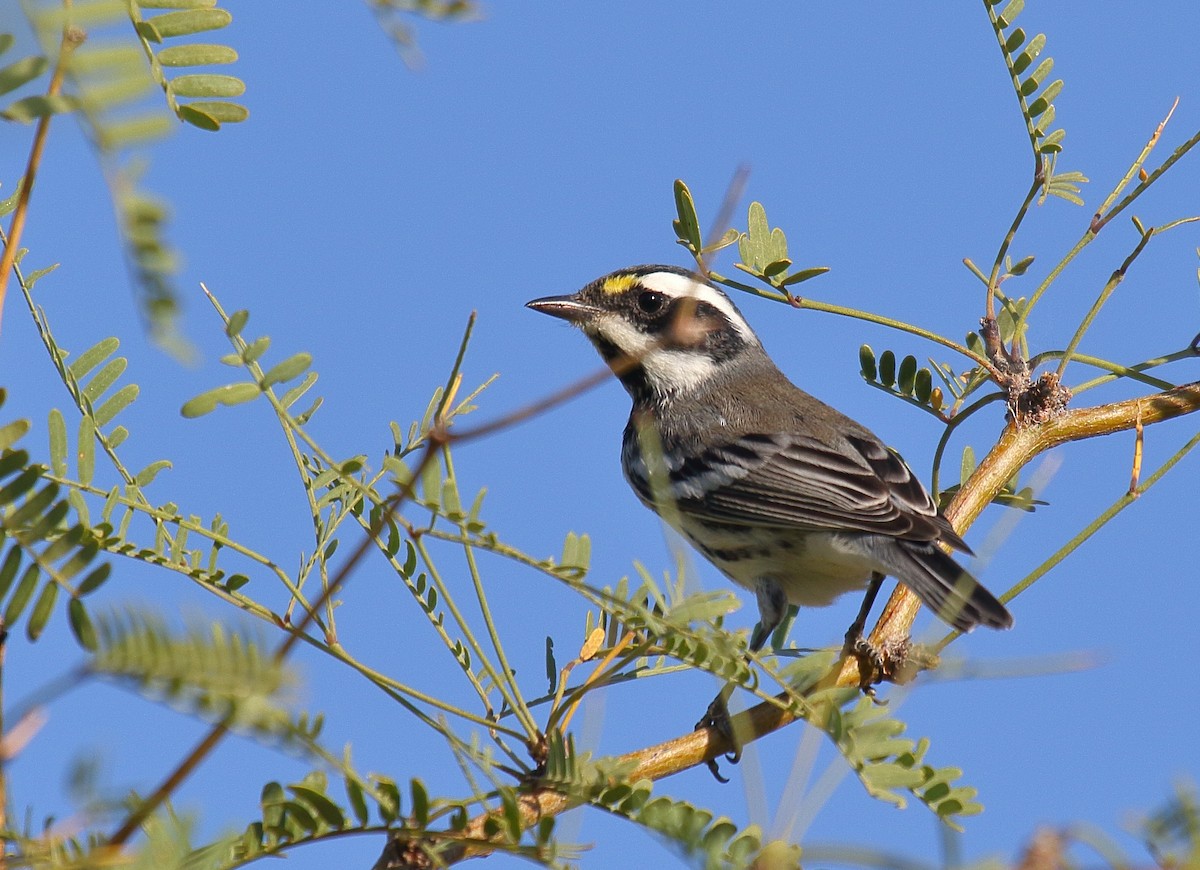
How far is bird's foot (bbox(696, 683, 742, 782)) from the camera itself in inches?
103

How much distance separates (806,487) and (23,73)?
443 centimetres

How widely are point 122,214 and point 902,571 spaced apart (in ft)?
12.2

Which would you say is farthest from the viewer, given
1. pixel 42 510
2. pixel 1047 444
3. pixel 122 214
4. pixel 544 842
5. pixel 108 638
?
pixel 1047 444

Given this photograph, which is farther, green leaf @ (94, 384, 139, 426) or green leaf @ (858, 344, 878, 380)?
green leaf @ (858, 344, 878, 380)

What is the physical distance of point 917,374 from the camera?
4324 mm

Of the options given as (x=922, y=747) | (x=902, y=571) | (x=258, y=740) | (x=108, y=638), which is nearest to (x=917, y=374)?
(x=902, y=571)

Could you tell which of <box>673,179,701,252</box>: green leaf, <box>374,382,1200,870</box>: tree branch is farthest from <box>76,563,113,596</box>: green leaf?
<box>374,382,1200,870</box>: tree branch

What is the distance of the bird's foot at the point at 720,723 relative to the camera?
2607 millimetres

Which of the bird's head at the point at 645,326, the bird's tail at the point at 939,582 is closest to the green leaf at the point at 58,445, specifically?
the bird's tail at the point at 939,582

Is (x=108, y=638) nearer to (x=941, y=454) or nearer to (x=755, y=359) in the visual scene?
(x=941, y=454)

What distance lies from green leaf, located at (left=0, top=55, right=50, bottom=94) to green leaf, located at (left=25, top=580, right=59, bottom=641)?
637 millimetres

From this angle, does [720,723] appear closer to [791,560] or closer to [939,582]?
[939,582]

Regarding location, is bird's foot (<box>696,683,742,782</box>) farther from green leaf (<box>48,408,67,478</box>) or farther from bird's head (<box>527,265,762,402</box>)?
bird's head (<box>527,265,762,402</box>)

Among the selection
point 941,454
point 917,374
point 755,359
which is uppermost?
point 755,359
